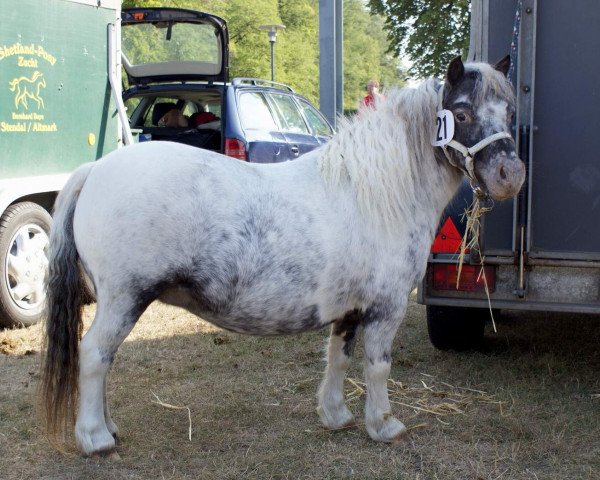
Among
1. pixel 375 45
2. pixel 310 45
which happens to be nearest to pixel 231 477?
pixel 310 45

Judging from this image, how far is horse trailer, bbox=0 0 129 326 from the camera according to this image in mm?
4934

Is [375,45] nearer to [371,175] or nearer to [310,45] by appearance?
[310,45]

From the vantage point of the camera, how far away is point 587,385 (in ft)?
13.3

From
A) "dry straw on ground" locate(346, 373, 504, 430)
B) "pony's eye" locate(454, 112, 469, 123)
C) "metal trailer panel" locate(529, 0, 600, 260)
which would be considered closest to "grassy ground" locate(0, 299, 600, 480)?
"dry straw on ground" locate(346, 373, 504, 430)

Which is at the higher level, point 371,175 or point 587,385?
point 371,175

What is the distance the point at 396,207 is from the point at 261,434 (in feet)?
4.26

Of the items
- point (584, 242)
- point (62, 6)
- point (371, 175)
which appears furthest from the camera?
point (62, 6)

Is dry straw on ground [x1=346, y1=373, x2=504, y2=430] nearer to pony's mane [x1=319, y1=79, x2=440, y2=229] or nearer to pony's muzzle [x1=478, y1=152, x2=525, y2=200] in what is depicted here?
pony's mane [x1=319, y1=79, x2=440, y2=229]

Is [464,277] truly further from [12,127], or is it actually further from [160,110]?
[160,110]

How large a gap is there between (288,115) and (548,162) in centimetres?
479

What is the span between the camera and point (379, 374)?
3195 mm

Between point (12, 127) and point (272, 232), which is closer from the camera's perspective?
point (272, 232)

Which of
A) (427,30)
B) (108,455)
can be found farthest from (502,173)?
(427,30)

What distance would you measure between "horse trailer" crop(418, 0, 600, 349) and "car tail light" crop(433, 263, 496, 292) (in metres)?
0.01
